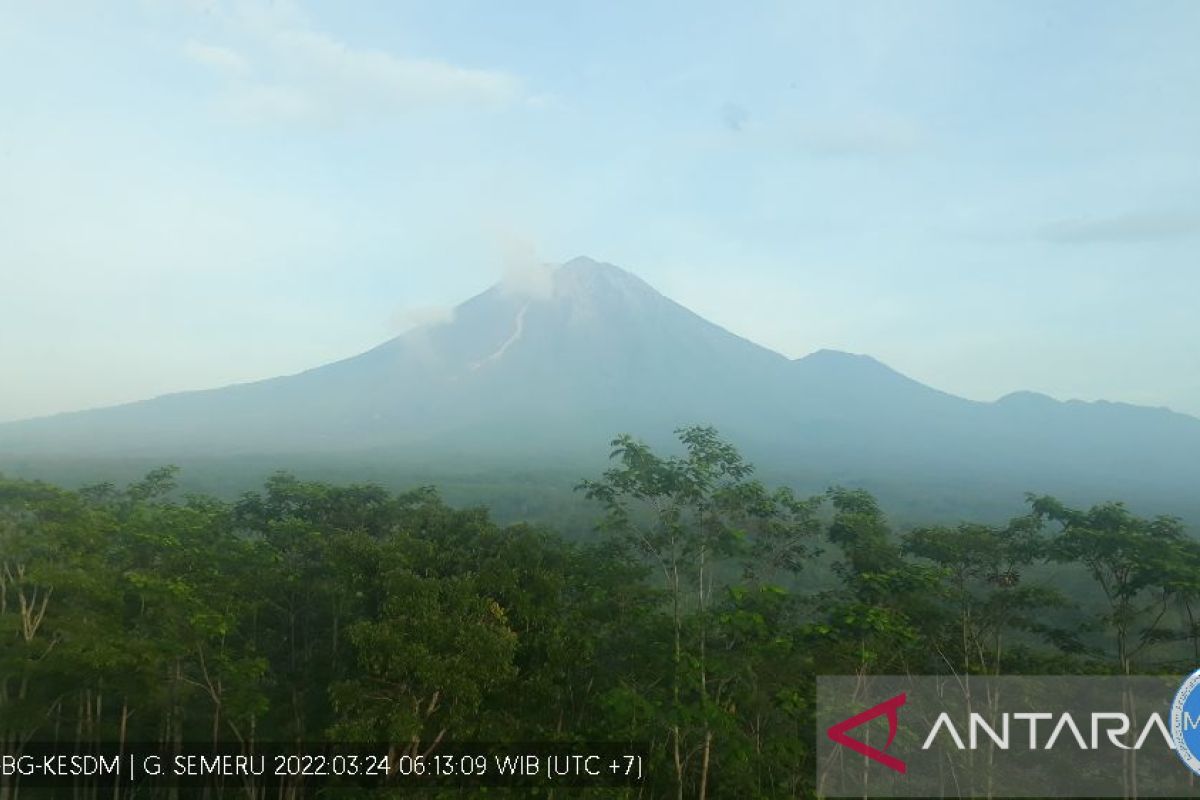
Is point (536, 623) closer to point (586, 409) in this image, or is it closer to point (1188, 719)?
point (1188, 719)

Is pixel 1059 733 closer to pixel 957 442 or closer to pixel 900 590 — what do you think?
pixel 900 590

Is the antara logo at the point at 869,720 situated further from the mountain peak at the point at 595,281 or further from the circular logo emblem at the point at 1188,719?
the mountain peak at the point at 595,281

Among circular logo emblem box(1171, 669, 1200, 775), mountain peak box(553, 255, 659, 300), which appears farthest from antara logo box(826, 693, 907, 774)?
mountain peak box(553, 255, 659, 300)

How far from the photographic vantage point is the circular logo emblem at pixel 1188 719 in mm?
9875

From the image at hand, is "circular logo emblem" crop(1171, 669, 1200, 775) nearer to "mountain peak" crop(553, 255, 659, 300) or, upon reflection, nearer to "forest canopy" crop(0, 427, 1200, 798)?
"forest canopy" crop(0, 427, 1200, 798)

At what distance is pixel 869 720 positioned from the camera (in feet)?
31.2

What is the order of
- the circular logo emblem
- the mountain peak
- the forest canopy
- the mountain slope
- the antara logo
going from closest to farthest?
the forest canopy
the antara logo
the circular logo emblem
the mountain slope
the mountain peak

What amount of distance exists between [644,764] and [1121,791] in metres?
7.37

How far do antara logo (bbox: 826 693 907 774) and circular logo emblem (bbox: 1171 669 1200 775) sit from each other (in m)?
3.86

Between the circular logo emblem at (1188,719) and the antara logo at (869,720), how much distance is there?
3859 mm

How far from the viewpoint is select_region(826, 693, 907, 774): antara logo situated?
9469mm

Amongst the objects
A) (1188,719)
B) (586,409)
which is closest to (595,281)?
(586,409)

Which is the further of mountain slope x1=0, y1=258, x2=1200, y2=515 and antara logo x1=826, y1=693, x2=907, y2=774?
mountain slope x1=0, y1=258, x2=1200, y2=515

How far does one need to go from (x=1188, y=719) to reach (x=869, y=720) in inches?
188
